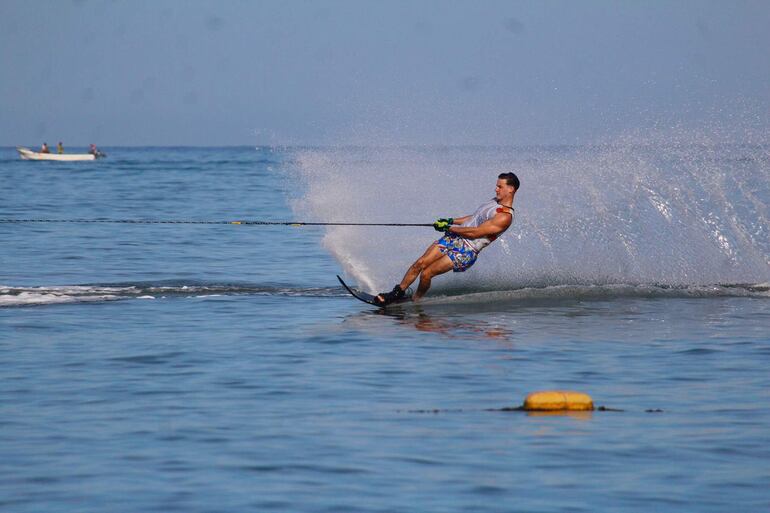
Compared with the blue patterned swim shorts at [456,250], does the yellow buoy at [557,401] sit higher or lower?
lower

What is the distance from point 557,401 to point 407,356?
9.00ft

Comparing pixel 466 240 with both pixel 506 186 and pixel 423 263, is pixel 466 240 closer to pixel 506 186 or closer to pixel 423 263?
pixel 423 263

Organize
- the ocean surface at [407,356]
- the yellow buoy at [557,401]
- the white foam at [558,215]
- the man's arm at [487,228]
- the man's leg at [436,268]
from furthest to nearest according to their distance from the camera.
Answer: the white foam at [558,215]
the man's leg at [436,268]
the man's arm at [487,228]
the yellow buoy at [557,401]
the ocean surface at [407,356]

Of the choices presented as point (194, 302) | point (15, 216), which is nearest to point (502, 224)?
point (194, 302)

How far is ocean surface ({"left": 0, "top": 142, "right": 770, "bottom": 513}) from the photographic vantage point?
7.36 m

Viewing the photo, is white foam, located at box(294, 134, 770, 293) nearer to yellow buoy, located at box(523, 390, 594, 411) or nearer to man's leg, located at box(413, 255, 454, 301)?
man's leg, located at box(413, 255, 454, 301)

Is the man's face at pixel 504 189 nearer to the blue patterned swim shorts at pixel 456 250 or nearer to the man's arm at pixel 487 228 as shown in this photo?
the man's arm at pixel 487 228

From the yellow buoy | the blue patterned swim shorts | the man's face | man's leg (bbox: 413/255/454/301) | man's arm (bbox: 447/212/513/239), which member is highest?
the man's face

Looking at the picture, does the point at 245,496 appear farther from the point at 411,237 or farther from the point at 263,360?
the point at 411,237

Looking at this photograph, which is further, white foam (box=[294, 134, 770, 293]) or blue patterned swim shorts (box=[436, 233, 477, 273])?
white foam (box=[294, 134, 770, 293])

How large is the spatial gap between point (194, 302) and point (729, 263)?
7.84 meters

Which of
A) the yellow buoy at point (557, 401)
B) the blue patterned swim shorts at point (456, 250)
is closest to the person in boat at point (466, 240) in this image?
the blue patterned swim shorts at point (456, 250)

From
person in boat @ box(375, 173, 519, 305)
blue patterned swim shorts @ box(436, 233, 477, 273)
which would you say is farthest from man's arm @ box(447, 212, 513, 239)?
blue patterned swim shorts @ box(436, 233, 477, 273)

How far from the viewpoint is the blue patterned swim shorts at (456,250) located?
14.7 meters
